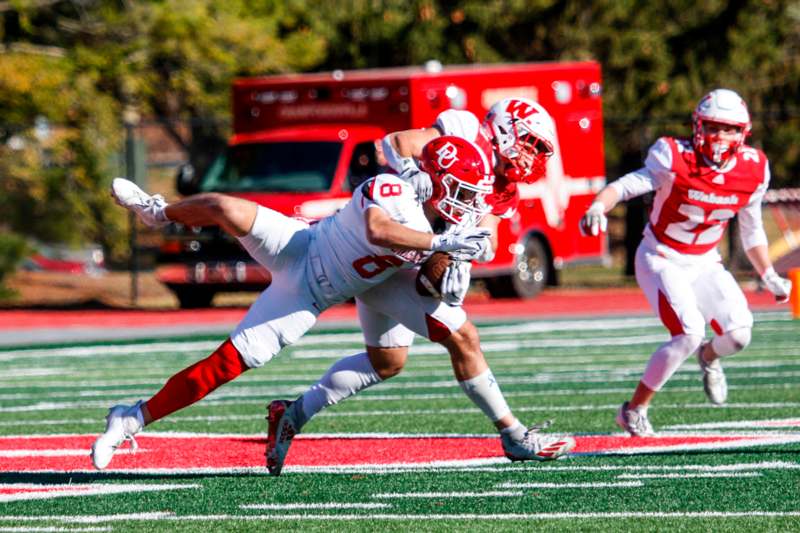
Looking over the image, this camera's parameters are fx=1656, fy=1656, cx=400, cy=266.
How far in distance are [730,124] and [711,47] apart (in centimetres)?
2203

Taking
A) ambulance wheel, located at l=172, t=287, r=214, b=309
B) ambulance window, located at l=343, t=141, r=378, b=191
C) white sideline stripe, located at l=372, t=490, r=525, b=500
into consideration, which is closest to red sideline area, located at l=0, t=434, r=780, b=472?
white sideline stripe, located at l=372, t=490, r=525, b=500

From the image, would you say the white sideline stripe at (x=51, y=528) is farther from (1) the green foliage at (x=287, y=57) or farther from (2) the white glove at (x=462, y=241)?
(1) the green foliage at (x=287, y=57)

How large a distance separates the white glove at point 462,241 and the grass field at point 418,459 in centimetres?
99

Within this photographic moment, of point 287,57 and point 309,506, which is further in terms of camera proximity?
point 287,57

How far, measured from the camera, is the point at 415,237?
21.9 feet

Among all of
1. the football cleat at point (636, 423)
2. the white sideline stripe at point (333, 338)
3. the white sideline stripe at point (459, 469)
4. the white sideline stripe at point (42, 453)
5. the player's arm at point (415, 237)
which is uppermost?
the player's arm at point (415, 237)

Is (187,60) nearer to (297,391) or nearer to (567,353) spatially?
(567,353)

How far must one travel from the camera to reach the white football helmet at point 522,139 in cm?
705

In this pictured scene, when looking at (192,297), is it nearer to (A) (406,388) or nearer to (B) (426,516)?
(A) (406,388)

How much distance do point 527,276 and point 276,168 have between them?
3486mm

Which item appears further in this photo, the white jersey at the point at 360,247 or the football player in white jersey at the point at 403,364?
the football player in white jersey at the point at 403,364

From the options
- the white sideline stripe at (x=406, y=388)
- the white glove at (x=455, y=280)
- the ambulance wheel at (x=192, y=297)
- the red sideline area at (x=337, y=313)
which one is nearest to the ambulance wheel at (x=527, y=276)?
the red sideline area at (x=337, y=313)

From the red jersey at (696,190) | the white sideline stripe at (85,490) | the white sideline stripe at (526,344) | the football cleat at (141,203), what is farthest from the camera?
the white sideline stripe at (526,344)

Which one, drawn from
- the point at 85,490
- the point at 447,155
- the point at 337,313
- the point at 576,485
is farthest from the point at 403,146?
the point at 337,313
